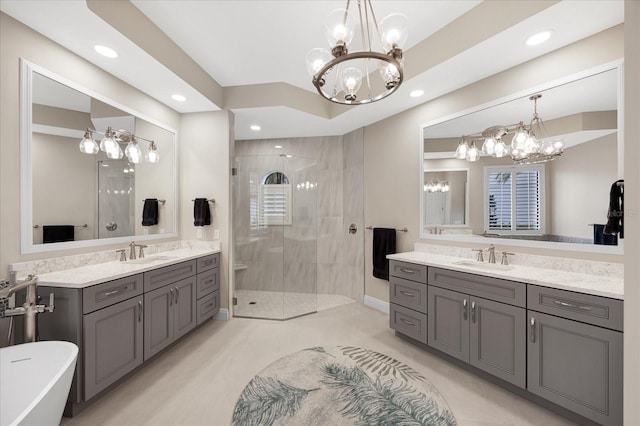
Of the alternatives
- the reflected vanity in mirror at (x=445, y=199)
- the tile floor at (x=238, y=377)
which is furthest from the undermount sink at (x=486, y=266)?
the tile floor at (x=238, y=377)

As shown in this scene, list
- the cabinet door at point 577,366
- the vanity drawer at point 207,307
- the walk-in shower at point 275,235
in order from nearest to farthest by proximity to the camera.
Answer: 1. the cabinet door at point 577,366
2. the vanity drawer at point 207,307
3. the walk-in shower at point 275,235

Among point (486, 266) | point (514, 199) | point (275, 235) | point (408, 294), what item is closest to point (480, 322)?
point (486, 266)

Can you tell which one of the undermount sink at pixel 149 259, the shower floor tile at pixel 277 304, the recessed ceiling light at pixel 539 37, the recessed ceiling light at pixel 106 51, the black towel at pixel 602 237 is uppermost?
the recessed ceiling light at pixel 106 51

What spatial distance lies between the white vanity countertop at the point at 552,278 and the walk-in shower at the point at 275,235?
1.85 m

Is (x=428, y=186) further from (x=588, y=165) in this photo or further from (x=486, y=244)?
(x=588, y=165)

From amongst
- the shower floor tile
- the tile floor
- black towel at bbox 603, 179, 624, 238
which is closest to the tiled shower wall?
the shower floor tile

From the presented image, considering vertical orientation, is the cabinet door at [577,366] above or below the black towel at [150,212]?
below

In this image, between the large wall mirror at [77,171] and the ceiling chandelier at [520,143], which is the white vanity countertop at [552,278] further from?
A: the large wall mirror at [77,171]

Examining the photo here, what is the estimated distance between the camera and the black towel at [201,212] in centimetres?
321

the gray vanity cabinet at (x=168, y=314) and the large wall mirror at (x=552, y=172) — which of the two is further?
the gray vanity cabinet at (x=168, y=314)

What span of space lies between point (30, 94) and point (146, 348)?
2027 millimetres

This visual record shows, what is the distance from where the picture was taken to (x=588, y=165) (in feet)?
6.40

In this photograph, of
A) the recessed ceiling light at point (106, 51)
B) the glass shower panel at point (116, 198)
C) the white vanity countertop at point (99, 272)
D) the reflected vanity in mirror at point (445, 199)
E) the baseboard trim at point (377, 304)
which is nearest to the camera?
the white vanity countertop at point (99, 272)

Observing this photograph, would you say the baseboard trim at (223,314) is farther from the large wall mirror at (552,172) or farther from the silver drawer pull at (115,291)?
the large wall mirror at (552,172)
